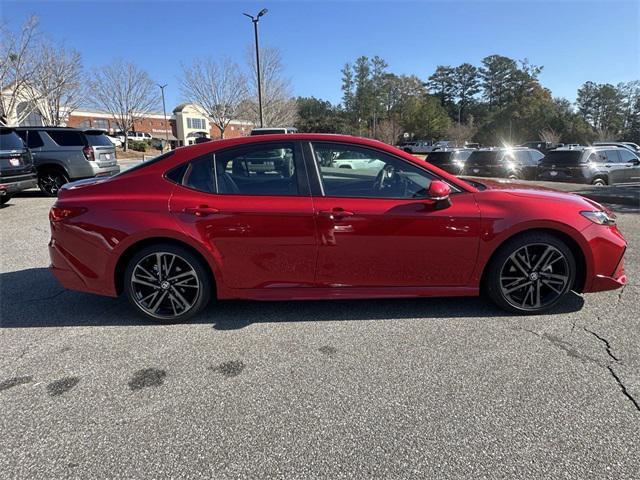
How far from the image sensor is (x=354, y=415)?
231 cm

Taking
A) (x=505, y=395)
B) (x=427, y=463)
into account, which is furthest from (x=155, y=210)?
(x=505, y=395)

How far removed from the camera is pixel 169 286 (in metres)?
3.45

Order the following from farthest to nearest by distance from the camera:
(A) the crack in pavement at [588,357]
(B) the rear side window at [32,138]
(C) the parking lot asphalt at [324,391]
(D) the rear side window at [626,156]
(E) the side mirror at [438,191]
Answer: (D) the rear side window at [626,156] → (B) the rear side window at [32,138] → (E) the side mirror at [438,191] → (A) the crack in pavement at [588,357] → (C) the parking lot asphalt at [324,391]

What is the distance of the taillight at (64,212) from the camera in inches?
134

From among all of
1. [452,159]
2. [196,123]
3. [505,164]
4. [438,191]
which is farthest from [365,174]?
[196,123]

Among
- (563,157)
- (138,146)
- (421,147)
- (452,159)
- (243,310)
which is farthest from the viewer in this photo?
(421,147)

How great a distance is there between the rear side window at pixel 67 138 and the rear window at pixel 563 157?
14952mm

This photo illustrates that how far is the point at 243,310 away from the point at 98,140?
1028 cm

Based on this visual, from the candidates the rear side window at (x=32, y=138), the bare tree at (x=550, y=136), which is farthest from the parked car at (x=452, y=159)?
the bare tree at (x=550, y=136)

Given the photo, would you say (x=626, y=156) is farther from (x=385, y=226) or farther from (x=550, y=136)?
(x=550, y=136)

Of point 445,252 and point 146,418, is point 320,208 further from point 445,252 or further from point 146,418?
point 146,418

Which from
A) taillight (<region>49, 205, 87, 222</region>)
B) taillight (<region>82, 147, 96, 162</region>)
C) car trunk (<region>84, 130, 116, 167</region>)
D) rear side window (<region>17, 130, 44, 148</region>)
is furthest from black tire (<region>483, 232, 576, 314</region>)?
rear side window (<region>17, 130, 44, 148</region>)

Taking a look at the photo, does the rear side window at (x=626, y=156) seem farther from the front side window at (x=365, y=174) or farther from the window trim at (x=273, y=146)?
the window trim at (x=273, y=146)

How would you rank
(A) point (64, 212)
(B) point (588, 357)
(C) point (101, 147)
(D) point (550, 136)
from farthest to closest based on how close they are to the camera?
(D) point (550, 136)
(C) point (101, 147)
(A) point (64, 212)
(B) point (588, 357)
